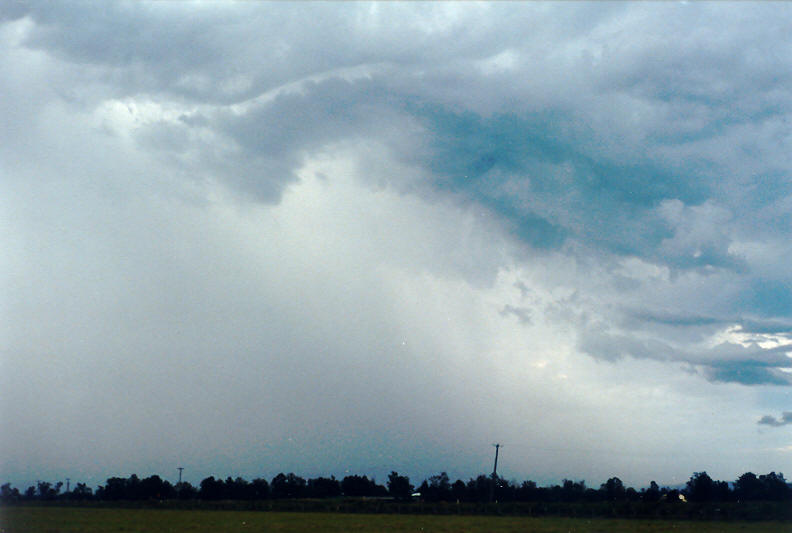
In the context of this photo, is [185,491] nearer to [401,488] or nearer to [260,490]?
[260,490]

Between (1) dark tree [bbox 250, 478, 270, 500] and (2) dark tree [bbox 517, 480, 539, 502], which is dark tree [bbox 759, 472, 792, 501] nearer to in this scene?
(2) dark tree [bbox 517, 480, 539, 502]

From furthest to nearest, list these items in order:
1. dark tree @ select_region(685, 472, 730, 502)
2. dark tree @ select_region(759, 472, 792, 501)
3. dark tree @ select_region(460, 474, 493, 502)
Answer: dark tree @ select_region(460, 474, 493, 502) → dark tree @ select_region(685, 472, 730, 502) → dark tree @ select_region(759, 472, 792, 501)

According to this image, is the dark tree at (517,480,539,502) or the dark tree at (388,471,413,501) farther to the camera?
the dark tree at (388,471,413,501)

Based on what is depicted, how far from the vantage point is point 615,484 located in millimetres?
172125

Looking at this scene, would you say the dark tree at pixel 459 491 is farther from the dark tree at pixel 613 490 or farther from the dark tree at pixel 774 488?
the dark tree at pixel 774 488

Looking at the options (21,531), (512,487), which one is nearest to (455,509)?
(21,531)

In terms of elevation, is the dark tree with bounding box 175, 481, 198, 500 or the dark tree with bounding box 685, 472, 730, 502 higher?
the dark tree with bounding box 685, 472, 730, 502

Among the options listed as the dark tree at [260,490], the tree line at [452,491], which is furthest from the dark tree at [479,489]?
the dark tree at [260,490]

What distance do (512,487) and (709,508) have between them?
9388cm

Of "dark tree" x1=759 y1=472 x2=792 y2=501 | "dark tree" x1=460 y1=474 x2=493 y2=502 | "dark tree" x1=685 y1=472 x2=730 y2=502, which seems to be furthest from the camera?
"dark tree" x1=460 y1=474 x2=493 y2=502

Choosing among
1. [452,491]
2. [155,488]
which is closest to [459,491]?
[452,491]

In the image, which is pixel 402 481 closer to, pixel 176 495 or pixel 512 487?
pixel 512 487

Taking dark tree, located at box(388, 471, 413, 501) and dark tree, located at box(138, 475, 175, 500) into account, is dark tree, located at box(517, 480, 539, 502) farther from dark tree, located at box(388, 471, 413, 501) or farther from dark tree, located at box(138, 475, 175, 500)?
dark tree, located at box(138, 475, 175, 500)

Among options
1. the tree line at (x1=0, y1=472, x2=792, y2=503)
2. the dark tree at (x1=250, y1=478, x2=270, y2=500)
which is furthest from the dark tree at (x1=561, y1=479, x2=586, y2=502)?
the dark tree at (x1=250, y1=478, x2=270, y2=500)
